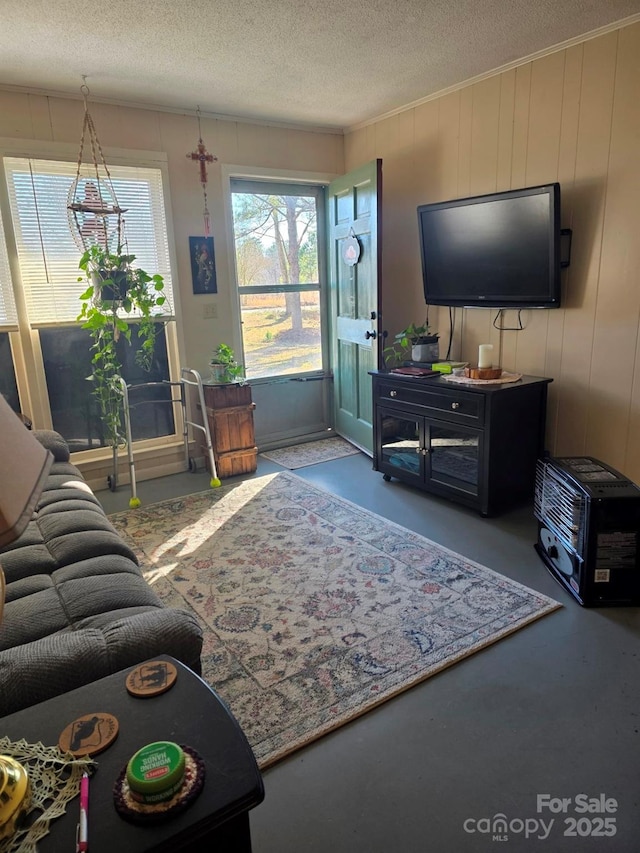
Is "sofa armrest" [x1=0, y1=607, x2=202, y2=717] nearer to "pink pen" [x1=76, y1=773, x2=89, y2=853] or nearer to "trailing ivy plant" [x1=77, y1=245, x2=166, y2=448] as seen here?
"pink pen" [x1=76, y1=773, x2=89, y2=853]

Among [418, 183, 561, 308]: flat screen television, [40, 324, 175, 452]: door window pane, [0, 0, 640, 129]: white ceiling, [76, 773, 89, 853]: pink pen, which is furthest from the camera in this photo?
[40, 324, 175, 452]: door window pane

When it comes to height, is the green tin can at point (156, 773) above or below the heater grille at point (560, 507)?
above

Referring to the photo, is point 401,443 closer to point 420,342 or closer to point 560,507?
point 420,342

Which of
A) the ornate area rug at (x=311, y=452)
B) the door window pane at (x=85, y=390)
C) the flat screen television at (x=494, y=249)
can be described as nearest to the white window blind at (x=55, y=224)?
the door window pane at (x=85, y=390)

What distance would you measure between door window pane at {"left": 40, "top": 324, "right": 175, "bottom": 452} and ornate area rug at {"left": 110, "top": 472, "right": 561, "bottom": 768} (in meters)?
0.78

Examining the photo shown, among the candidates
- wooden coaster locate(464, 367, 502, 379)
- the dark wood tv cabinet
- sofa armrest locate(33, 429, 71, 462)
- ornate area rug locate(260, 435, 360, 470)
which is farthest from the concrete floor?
ornate area rug locate(260, 435, 360, 470)

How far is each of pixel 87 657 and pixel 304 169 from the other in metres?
4.15

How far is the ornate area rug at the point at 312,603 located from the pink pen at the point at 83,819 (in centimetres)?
89

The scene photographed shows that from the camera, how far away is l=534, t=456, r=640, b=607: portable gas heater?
2244mm

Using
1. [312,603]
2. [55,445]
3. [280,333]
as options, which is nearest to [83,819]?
[312,603]

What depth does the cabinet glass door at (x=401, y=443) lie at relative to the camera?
A: 356 cm

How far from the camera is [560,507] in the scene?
98.6 inches

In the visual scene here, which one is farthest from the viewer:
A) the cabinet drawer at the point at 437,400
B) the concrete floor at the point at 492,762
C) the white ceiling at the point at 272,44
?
the cabinet drawer at the point at 437,400

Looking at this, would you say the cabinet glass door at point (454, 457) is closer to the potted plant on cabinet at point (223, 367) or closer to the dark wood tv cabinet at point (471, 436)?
the dark wood tv cabinet at point (471, 436)
